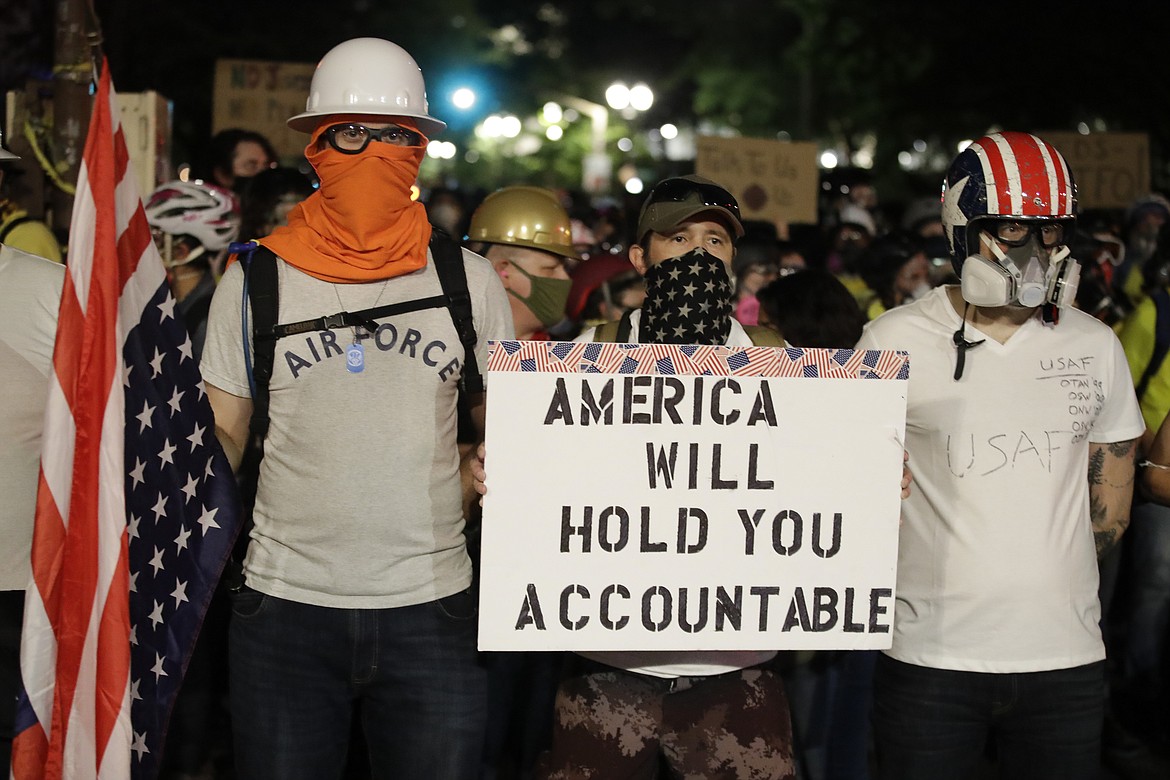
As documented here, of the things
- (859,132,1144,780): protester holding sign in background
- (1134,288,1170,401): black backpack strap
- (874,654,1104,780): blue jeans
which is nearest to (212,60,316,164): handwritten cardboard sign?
(1134,288,1170,401): black backpack strap

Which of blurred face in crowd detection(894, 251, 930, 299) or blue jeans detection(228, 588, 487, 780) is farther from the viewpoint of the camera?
blurred face in crowd detection(894, 251, 930, 299)

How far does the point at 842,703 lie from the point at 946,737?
150cm

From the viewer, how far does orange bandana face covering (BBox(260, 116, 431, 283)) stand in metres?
3.54

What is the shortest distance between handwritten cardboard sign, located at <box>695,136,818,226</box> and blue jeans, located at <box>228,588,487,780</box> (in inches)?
287

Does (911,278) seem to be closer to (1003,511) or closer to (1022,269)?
(1022,269)

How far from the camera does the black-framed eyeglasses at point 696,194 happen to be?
151 inches

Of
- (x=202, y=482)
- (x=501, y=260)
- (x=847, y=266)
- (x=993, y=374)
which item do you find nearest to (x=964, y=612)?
(x=993, y=374)

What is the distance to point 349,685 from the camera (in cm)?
359

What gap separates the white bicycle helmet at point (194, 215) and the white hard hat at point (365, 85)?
2.49 meters

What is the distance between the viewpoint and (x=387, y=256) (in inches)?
140

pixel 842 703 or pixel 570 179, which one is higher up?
pixel 570 179

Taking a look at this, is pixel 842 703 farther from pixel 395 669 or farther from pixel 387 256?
pixel 387 256

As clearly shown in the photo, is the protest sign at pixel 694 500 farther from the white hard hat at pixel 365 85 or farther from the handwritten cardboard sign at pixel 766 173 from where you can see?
the handwritten cardboard sign at pixel 766 173

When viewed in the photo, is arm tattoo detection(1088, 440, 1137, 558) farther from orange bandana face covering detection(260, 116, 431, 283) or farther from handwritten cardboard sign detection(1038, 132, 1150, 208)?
handwritten cardboard sign detection(1038, 132, 1150, 208)
